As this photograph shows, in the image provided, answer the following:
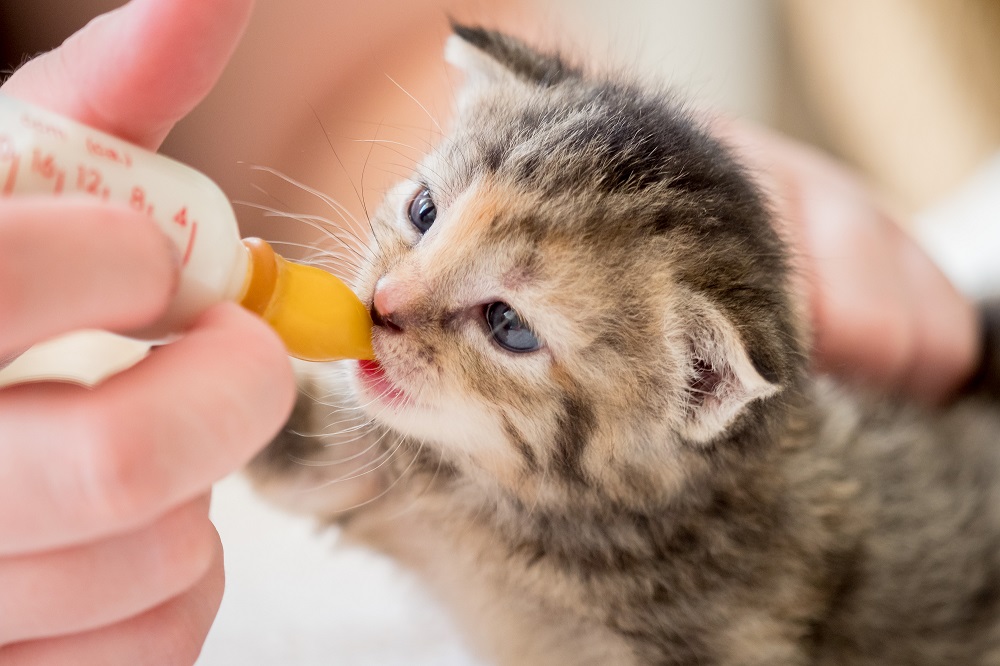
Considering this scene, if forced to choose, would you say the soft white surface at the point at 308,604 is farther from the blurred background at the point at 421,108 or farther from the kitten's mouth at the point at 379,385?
the kitten's mouth at the point at 379,385

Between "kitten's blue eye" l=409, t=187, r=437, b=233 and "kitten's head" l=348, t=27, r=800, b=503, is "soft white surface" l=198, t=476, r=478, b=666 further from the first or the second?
"kitten's blue eye" l=409, t=187, r=437, b=233

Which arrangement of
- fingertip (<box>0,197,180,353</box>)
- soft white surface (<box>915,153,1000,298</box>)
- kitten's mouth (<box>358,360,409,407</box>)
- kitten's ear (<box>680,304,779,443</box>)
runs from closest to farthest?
fingertip (<box>0,197,180,353</box>)
kitten's ear (<box>680,304,779,443</box>)
kitten's mouth (<box>358,360,409,407</box>)
soft white surface (<box>915,153,1000,298</box>)

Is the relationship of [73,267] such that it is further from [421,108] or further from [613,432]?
[421,108]

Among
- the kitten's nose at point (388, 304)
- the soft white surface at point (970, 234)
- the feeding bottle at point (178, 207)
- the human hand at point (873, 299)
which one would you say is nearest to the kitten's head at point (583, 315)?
the kitten's nose at point (388, 304)

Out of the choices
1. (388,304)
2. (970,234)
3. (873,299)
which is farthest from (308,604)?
(970,234)

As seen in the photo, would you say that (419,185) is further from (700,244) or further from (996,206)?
(996,206)

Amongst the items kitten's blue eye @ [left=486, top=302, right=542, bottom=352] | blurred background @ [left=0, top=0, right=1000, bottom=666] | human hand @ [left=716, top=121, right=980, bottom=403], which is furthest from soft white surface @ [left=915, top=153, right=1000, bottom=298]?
kitten's blue eye @ [left=486, top=302, right=542, bottom=352]

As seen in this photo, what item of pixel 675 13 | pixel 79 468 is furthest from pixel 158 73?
pixel 675 13
